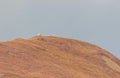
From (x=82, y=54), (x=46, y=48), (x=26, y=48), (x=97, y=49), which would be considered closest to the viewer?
(x=26, y=48)

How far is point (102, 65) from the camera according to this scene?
53844 millimetres

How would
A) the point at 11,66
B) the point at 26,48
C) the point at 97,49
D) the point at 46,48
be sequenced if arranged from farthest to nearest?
1. the point at 97,49
2. the point at 46,48
3. the point at 26,48
4. the point at 11,66

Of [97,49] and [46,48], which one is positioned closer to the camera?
[46,48]

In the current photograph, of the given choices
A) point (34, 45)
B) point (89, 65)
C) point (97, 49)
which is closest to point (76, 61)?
Answer: point (89, 65)

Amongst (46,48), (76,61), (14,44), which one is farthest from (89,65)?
(14,44)

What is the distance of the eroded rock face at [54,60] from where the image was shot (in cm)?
4116

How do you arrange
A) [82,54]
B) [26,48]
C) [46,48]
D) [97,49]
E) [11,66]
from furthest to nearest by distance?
1. [97,49]
2. [82,54]
3. [46,48]
4. [26,48]
5. [11,66]

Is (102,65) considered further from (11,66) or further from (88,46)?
(11,66)

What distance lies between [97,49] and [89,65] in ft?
32.4

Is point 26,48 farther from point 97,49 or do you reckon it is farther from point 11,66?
point 97,49

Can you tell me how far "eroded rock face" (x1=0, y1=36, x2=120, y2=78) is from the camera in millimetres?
41156

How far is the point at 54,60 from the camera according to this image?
4788 centimetres

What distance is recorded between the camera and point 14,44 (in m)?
49.2

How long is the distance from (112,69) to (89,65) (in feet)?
12.6
